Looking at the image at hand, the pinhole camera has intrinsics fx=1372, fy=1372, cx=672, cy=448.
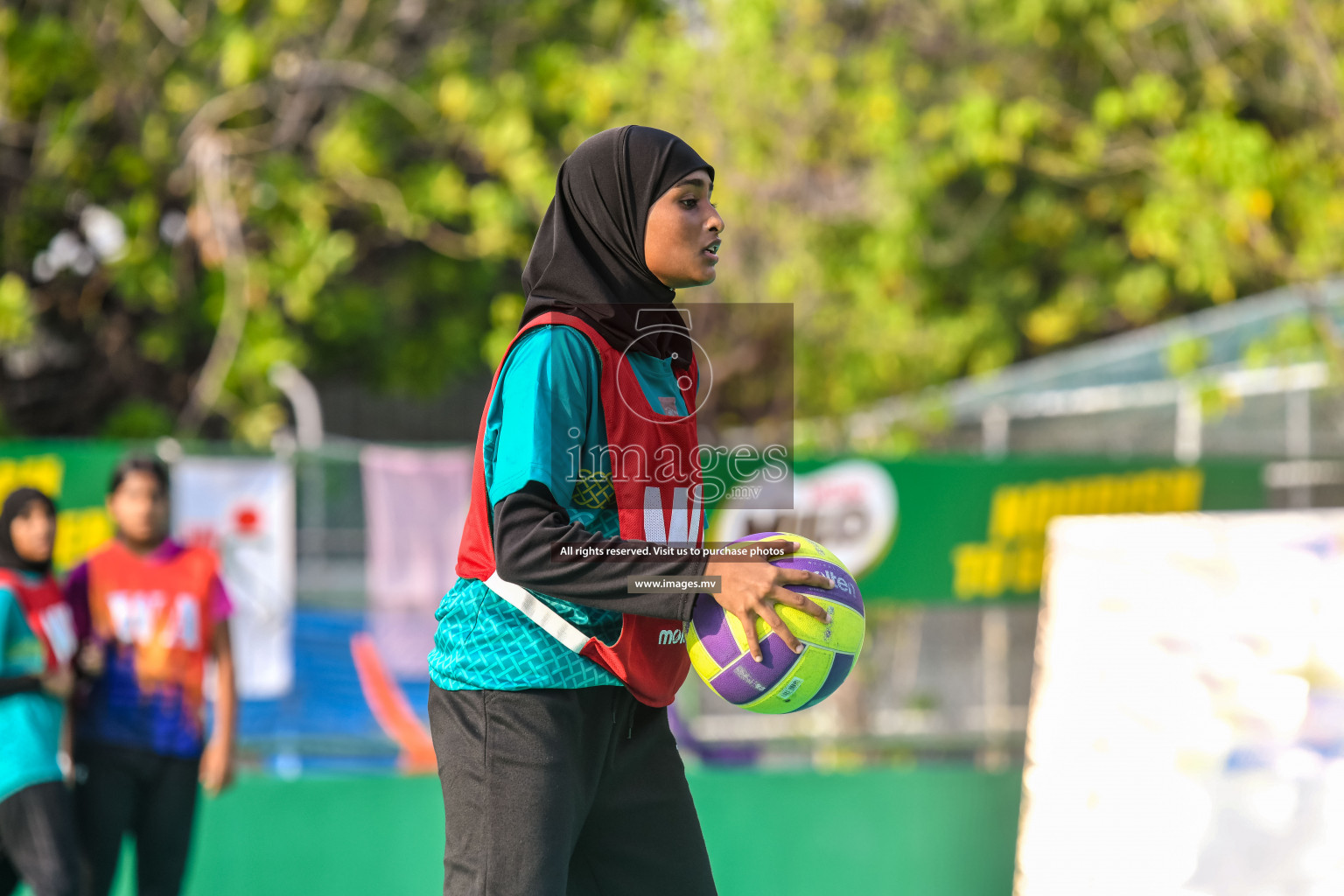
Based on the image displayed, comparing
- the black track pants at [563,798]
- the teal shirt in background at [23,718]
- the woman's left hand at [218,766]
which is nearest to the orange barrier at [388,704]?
the woman's left hand at [218,766]

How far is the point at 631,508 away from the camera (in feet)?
8.01

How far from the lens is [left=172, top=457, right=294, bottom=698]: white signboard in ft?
23.8

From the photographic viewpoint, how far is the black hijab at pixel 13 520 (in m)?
4.72

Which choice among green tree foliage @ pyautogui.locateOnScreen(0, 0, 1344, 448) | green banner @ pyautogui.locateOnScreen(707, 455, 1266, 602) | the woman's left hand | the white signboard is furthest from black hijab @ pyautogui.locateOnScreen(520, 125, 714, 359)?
green tree foliage @ pyautogui.locateOnScreen(0, 0, 1344, 448)

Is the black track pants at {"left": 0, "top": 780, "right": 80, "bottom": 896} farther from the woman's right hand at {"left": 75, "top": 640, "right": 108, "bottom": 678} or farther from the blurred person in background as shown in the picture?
the woman's right hand at {"left": 75, "top": 640, "right": 108, "bottom": 678}

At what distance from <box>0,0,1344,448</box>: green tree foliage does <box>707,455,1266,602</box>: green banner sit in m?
2.37

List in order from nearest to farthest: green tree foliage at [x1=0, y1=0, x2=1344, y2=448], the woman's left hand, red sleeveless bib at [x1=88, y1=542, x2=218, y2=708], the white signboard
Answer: red sleeveless bib at [x1=88, y1=542, x2=218, y2=708], the woman's left hand, the white signboard, green tree foliage at [x1=0, y1=0, x2=1344, y2=448]

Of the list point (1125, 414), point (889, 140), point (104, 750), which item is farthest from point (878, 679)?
point (104, 750)

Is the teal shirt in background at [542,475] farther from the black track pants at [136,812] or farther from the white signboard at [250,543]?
the white signboard at [250,543]

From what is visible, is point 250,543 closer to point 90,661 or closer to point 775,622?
point 90,661

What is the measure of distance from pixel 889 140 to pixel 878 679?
4.55m

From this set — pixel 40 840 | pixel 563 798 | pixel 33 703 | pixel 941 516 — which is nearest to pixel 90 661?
pixel 33 703

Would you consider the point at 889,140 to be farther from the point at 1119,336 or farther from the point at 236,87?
the point at 1119,336

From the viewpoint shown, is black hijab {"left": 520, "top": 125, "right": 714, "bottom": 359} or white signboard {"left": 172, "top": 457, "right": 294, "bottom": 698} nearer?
black hijab {"left": 520, "top": 125, "right": 714, "bottom": 359}
